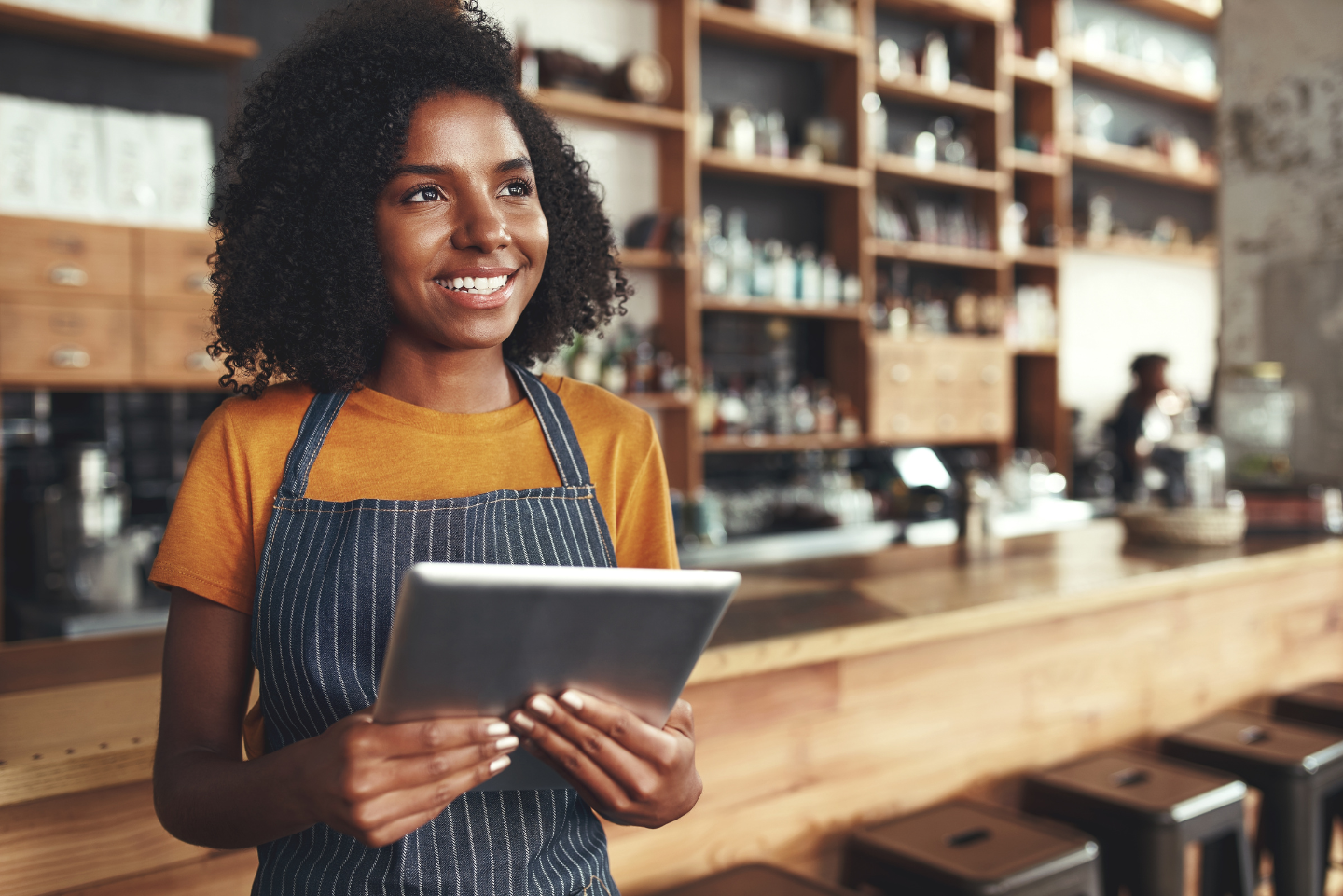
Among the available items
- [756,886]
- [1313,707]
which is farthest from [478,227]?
[1313,707]

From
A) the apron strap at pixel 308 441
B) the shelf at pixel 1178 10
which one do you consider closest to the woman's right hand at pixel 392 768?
the apron strap at pixel 308 441

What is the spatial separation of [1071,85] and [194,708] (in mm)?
6403

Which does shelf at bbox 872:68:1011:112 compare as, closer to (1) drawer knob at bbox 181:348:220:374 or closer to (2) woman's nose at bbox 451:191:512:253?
(1) drawer knob at bbox 181:348:220:374

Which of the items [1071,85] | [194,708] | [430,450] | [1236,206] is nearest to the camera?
[194,708]

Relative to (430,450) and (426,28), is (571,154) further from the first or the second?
(430,450)

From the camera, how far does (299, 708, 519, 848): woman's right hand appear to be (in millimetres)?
747

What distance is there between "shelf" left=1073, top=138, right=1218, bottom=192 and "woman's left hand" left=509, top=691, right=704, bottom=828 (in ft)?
18.7

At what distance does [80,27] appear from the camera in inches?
116

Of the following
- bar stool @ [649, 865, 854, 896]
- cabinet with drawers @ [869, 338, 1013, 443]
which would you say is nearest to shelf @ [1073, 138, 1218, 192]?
cabinet with drawers @ [869, 338, 1013, 443]

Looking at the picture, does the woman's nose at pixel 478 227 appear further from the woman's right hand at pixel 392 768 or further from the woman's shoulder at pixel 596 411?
the woman's right hand at pixel 392 768

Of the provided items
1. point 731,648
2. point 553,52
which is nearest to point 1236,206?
point 553,52

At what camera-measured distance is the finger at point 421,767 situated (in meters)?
0.75

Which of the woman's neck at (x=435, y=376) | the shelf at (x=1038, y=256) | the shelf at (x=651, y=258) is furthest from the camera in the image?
the shelf at (x=1038, y=256)

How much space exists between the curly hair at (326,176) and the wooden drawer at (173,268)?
208 cm
